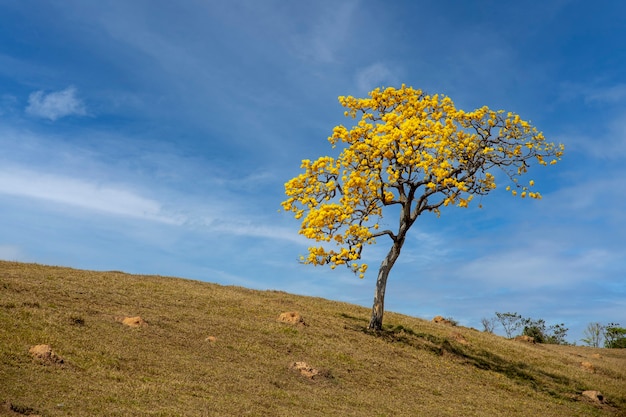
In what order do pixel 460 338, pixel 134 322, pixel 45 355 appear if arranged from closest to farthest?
1. pixel 45 355
2. pixel 134 322
3. pixel 460 338

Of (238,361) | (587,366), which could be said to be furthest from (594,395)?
(238,361)

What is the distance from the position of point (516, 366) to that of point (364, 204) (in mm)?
14356

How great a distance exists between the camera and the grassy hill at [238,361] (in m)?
18.6

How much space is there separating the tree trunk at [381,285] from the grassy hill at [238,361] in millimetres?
904

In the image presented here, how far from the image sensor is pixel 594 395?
32031 millimetres

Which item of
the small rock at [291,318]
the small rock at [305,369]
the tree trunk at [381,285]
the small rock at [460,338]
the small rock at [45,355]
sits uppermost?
the tree trunk at [381,285]

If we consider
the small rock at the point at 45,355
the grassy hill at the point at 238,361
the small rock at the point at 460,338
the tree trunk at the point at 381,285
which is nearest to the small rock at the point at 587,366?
the grassy hill at the point at 238,361

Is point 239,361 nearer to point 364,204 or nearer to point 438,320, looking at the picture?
point 364,204

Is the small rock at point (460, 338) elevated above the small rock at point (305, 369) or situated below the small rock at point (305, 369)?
above

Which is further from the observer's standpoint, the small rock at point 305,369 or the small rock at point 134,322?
the small rock at point 134,322

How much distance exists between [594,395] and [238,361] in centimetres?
2137

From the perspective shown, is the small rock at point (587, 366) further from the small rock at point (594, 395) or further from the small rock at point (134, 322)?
the small rock at point (134, 322)

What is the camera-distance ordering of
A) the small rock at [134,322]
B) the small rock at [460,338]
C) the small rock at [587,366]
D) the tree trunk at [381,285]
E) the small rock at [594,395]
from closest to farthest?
the small rock at [134,322]
the small rock at [594,395]
the tree trunk at [381,285]
the small rock at [460,338]
the small rock at [587,366]

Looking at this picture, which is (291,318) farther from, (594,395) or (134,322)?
(594,395)
